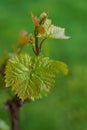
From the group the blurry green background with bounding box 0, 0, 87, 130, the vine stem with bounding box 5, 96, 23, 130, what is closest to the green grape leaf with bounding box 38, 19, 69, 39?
the vine stem with bounding box 5, 96, 23, 130

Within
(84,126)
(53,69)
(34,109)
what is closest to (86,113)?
(84,126)

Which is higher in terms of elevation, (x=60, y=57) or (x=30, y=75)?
(x=30, y=75)

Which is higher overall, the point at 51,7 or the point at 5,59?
the point at 5,59

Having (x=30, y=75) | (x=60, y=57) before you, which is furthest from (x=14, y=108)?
(x=60, y=57)

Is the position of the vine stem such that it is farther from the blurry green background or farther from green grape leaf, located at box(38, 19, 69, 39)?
the blurry green background

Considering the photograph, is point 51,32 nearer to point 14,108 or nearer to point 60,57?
point 14,108

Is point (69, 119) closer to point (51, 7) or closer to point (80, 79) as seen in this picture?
point (80, 79)
